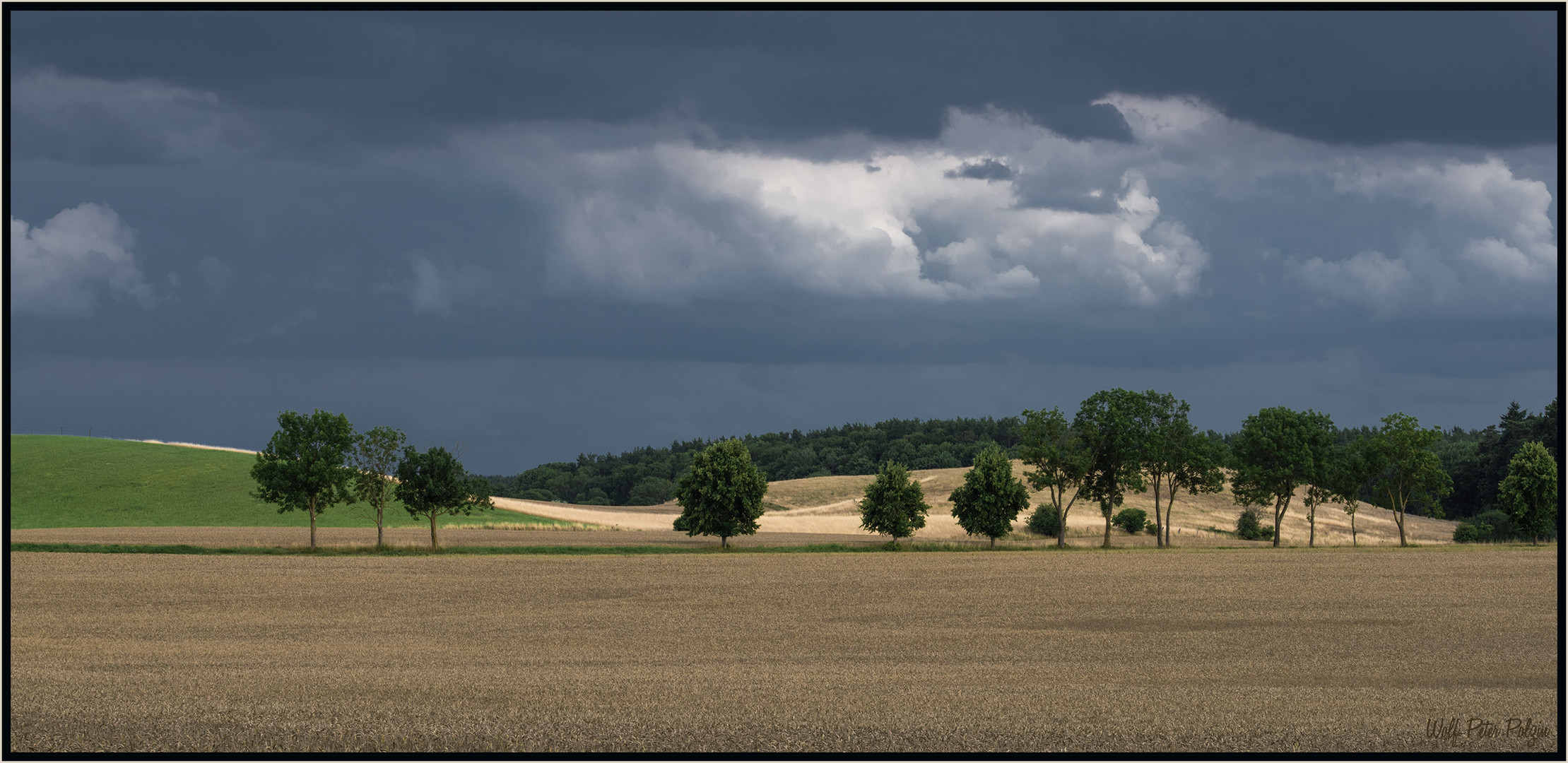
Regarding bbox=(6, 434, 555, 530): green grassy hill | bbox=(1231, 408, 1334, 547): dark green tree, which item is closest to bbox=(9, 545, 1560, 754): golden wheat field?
bbox=(1231, 408, 1334, 547): dark green tree

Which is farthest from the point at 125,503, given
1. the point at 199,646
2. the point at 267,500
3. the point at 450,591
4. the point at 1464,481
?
the point at 1464,481

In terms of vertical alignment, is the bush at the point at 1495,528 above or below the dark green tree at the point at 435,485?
below

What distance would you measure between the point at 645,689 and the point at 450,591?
19.7 m

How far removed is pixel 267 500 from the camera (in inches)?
2372

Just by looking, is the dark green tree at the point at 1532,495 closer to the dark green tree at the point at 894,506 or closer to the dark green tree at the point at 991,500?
the dark green tree at the point at 991,500

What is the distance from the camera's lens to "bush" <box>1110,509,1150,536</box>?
93.4 metres

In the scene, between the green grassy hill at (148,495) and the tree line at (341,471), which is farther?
the green grassy hill at (148,495)

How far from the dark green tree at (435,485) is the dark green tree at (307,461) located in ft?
9.60

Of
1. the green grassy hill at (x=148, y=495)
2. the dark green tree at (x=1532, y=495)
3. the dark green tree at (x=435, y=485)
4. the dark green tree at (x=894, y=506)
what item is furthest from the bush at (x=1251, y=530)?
the dark green tree at (x=435, y=485)

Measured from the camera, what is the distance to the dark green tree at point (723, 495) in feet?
208

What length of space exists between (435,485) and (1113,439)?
143 ft

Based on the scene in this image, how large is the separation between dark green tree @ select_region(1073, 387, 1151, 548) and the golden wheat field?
31.5 meters

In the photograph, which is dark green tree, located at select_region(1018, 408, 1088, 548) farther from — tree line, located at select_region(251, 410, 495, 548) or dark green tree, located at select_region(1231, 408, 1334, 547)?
tree line, located at select_region(251, 410, 495, 548)

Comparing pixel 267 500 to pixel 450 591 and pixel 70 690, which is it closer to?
pixel 450 591
